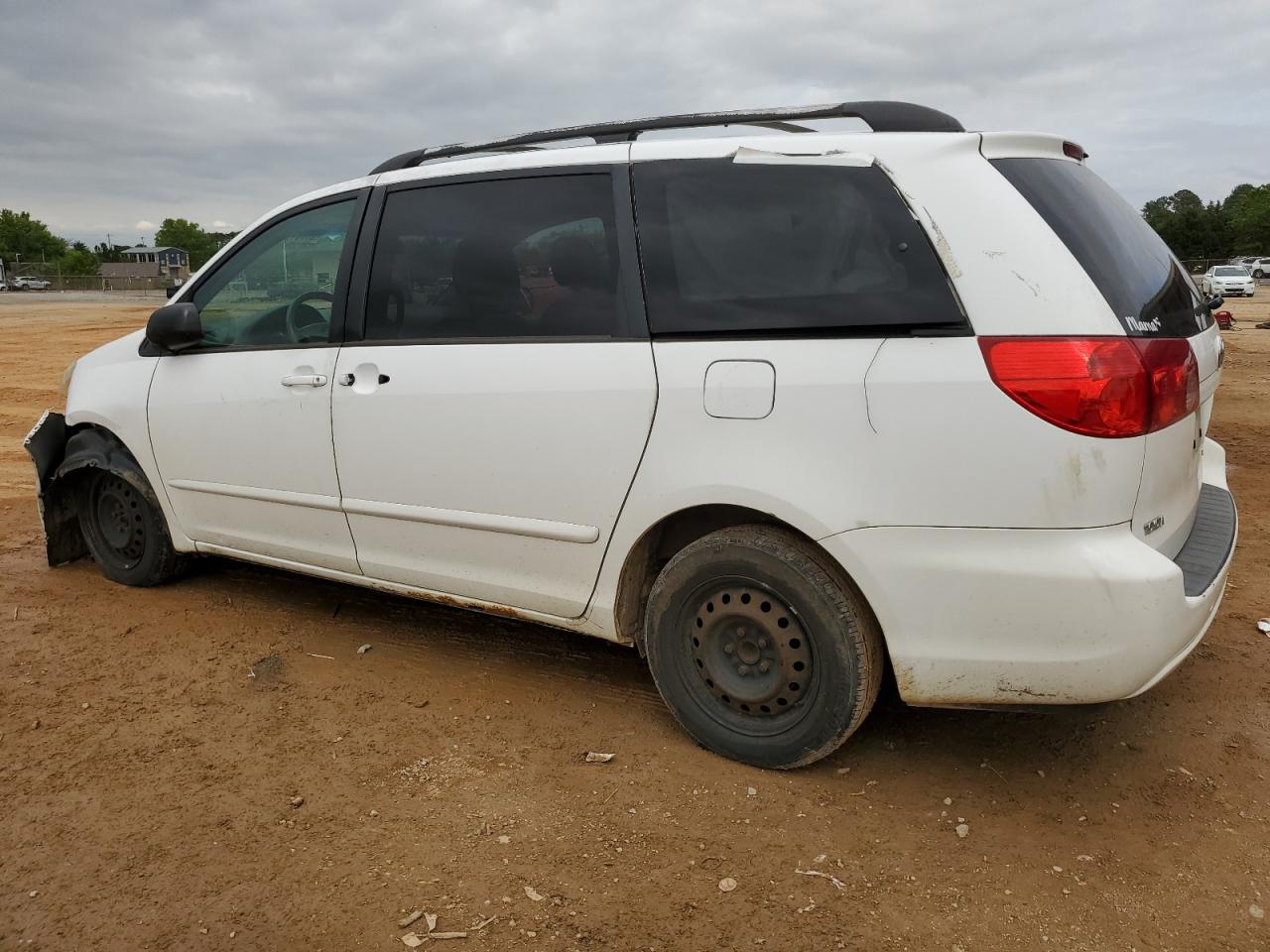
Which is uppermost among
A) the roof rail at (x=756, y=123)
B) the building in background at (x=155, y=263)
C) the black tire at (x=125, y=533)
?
the building in background at (x=155, y=263)

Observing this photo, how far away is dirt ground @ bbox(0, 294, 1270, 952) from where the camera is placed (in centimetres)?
252

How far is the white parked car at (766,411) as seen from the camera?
103 inches

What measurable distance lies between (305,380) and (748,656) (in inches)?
77.9

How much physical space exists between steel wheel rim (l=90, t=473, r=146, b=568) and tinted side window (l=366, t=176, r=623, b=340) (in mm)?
1894

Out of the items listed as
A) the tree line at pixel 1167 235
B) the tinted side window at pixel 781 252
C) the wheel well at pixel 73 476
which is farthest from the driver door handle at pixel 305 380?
the tree line at pixel 1167 235

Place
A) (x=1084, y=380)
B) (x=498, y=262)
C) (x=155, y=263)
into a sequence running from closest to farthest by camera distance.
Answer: (x=1084, y=380) < (x=498, y=262) < (x=155, y=263)

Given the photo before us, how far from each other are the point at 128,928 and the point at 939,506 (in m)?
2.27

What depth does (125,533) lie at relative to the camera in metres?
4.98

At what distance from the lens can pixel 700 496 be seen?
9.95ft

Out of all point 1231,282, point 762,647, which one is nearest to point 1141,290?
point 762,647

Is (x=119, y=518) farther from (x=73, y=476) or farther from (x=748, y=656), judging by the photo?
(x=748, y=656)

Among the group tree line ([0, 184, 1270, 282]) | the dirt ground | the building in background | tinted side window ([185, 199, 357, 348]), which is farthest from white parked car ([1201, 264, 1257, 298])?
the building in background

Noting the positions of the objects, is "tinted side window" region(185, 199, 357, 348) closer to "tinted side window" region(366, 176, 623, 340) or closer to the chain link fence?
"tinted side window" region(366, 176, 623, 340)

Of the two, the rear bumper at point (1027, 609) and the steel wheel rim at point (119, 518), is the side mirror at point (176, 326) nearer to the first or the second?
the steel wheel rim at point (119, 518)
